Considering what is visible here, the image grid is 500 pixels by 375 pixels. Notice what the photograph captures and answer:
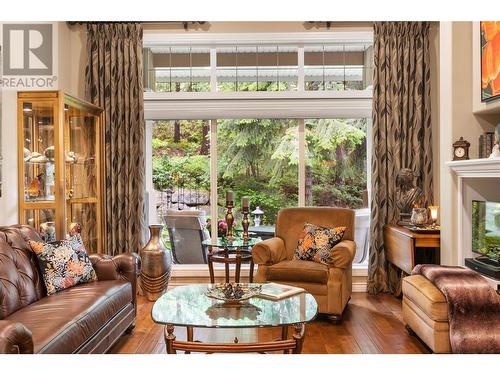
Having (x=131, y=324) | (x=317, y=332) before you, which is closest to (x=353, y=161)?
(x=317, y=332)

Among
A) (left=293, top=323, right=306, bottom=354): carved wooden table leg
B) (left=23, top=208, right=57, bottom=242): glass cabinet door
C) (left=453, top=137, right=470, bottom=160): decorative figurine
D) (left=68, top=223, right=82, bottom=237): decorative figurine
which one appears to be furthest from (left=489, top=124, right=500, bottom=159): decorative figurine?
(left=23, top=208, right=57, bottom=242): glass cabinet door

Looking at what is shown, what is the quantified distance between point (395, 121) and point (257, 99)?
1.54 meters

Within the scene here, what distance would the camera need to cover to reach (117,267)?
12.4 ft

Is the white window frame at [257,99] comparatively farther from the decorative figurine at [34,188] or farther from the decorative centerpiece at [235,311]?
the decorative centerpiece at [235,311]

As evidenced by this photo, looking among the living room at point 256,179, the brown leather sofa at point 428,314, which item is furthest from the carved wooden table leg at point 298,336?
the brown leather sofa at point 428,314

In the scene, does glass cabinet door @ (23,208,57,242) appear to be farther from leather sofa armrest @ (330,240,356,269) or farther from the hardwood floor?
leather sofa armrest @ (330,240,356,269)

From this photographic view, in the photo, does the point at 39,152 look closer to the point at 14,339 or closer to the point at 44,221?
the point at 44,221

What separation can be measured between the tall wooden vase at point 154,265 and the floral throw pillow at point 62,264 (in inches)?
45.0

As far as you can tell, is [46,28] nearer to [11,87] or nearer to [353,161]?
[11,87]

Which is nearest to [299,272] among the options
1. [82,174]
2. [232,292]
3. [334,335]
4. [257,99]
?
[334,335]

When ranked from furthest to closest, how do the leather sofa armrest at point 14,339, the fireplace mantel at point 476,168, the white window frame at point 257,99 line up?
the white window frame at point 257,99 → the fireplace mantel at point 476,168 → the leather sofa armrest at point 14,339

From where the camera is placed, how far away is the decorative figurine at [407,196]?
16.2 ft

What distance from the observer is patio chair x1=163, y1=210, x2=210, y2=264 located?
5.54 m
